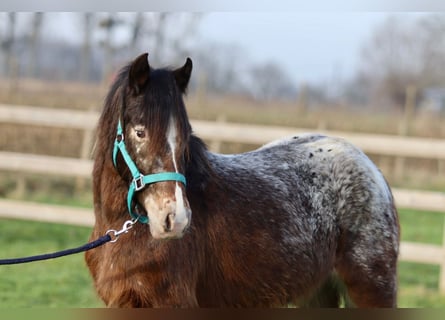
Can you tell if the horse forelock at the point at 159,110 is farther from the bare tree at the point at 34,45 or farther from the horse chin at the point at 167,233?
the bare tree at the point at 34,45

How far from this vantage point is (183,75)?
2.80m

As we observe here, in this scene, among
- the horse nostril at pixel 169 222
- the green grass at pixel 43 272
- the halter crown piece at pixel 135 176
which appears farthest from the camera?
the green grass at pixel 43 272

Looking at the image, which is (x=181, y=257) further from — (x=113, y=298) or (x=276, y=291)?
(x=276, y=291)

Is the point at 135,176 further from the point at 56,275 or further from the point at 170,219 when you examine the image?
the point at 56,275

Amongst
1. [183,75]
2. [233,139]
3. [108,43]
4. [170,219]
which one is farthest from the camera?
[108,43]

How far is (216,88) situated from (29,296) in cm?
1035

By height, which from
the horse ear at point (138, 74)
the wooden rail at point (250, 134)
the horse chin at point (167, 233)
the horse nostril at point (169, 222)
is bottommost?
the wooden rail at point (250, 134)

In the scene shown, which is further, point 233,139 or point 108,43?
point 108,43

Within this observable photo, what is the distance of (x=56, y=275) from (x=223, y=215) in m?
3.35

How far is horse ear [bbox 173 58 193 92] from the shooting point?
2777mm

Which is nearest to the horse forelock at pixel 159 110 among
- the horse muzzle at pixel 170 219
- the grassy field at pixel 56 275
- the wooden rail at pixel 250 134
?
the horse muzzle at pixel 170 219

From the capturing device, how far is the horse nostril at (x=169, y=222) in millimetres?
2391

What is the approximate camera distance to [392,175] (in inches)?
481

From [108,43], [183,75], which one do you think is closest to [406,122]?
[108,43]
